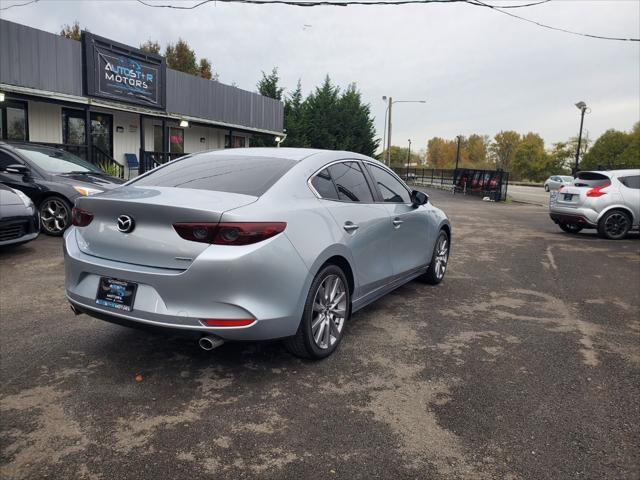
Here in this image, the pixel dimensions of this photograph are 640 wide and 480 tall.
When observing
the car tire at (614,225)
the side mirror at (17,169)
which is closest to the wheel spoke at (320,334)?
the side mirror at (17,169)

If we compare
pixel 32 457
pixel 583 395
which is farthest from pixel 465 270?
pixel 32 457

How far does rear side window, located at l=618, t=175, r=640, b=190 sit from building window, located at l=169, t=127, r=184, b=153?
1678 cm

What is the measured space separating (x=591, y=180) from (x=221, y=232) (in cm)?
1177

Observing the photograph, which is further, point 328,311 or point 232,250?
point 328,311

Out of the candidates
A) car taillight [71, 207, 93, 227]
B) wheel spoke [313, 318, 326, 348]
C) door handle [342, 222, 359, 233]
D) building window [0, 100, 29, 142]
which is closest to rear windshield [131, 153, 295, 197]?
car taillight [71, 207, 93, 227]

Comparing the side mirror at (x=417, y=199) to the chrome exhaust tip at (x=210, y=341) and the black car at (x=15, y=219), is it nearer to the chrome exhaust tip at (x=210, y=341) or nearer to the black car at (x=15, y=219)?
the chrome exhaust tip at (x=210, y=341)

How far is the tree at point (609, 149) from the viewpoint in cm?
7431

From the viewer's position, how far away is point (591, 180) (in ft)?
40.7

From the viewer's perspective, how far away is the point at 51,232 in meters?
9.07

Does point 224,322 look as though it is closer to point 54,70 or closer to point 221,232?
point 221,232

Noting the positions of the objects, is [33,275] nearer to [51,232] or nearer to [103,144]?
[51,232]

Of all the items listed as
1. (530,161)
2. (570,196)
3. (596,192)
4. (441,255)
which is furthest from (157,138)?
(530,161)

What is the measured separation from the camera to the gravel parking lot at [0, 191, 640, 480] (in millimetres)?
2572

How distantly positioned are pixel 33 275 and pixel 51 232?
3046 mm
